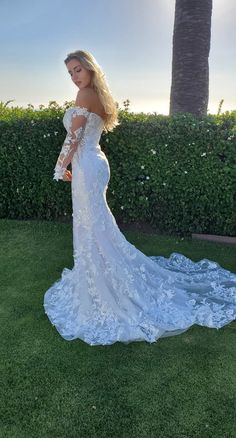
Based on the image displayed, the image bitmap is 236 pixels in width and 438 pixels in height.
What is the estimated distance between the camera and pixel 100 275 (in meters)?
4.46

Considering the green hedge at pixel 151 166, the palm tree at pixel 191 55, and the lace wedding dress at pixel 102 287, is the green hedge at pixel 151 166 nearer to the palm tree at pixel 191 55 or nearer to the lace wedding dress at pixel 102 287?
the palm tree at pixel 191 55

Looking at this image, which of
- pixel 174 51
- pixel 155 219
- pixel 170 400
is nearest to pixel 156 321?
pixel 170 400

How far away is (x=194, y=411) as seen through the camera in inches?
126

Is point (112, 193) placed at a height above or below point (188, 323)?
above

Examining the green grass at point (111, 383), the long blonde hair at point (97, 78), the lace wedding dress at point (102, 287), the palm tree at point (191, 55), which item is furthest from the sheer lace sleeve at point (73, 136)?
the palm tree at point (191, 55)

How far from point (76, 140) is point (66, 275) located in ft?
5.62

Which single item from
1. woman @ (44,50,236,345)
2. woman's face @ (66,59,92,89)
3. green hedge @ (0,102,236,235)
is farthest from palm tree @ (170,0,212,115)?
woman's face @ (66,59,92,89)

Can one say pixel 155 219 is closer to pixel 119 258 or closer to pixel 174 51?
pixel 119 258

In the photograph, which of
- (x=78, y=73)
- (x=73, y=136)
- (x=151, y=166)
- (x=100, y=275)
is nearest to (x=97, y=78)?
(x=78, y=73)

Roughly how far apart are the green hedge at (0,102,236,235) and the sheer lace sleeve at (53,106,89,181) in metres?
2.45

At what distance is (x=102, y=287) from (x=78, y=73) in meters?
2.15

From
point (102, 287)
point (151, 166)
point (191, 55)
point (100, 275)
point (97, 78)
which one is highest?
point (191, 55)

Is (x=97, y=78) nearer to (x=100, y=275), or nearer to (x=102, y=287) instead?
(x=100, y=275)

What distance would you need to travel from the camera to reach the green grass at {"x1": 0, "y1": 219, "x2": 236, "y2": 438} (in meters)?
3.08
